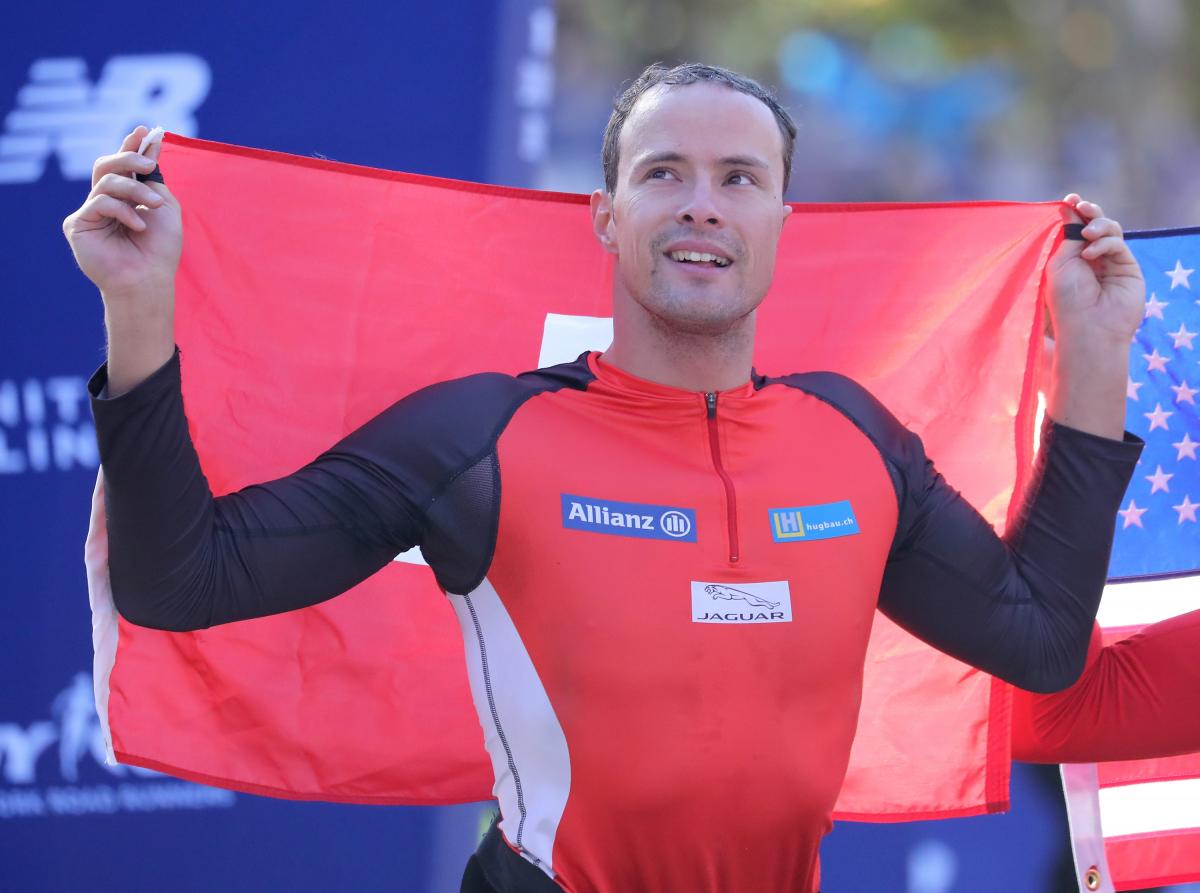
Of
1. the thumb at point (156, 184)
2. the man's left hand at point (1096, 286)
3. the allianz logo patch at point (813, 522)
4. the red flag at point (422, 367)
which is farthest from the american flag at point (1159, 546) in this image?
the thumb at point (156, 184)

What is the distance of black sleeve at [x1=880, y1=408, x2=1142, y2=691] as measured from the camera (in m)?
2.00

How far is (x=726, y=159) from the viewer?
1.93m

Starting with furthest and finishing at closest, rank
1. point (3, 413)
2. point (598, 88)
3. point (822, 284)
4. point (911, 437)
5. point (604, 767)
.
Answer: point (598, 88)
point (3, 413)
point (822, 284)
point (911, 437)
point (604, 767)

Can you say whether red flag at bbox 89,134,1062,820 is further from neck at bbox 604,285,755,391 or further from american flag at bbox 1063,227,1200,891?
neck at bbox 604,285,755,391

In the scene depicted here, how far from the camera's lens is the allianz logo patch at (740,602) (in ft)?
5.75

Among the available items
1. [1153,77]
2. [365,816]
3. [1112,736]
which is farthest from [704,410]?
[1153,77]

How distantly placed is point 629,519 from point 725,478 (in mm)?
160

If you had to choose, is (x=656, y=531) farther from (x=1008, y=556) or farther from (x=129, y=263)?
(x=129, y=263)

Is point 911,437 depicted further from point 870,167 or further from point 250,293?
point 870,167

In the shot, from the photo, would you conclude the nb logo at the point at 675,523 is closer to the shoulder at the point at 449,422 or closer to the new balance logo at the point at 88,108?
the shoulder at the point at 449,422

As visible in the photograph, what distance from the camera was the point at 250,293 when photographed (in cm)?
226

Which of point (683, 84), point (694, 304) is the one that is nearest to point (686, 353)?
point (694, 304)

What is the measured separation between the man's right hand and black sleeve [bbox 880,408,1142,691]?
3.60 ft

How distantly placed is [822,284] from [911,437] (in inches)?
21.6
